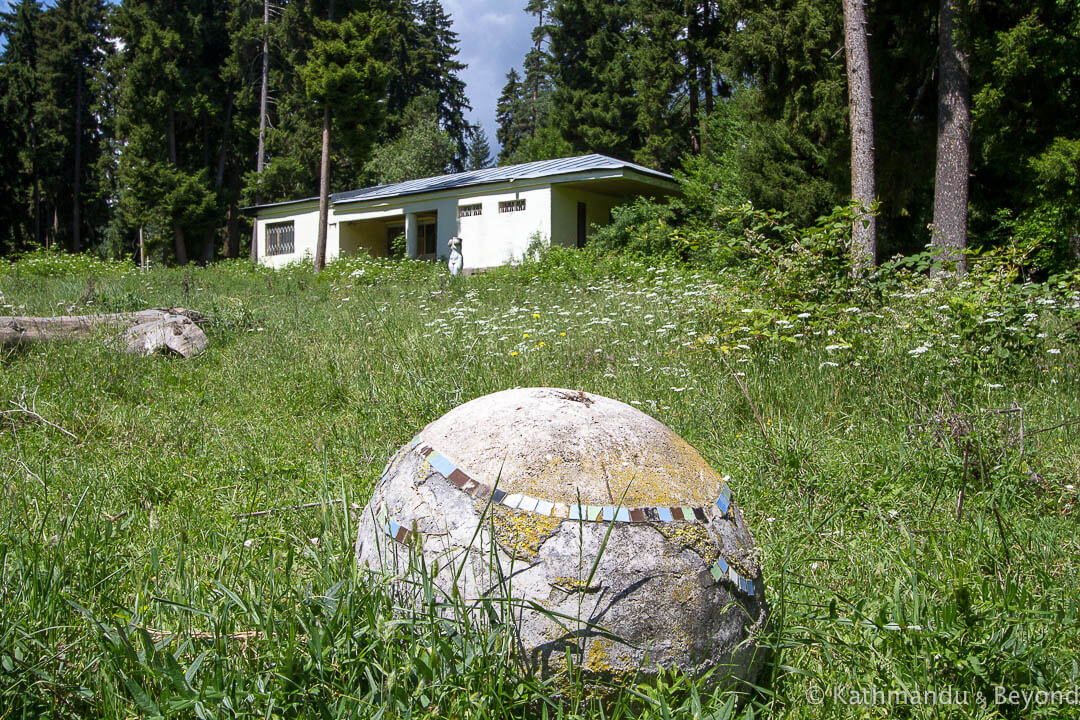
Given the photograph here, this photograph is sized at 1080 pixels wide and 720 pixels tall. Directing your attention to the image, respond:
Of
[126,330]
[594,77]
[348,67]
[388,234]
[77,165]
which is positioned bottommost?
[126,330]

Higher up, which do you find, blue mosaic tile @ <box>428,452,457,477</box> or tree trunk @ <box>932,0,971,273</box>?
tree trunk @ <box>932,0,971,273</box>

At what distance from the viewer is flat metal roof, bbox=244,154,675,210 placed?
71.6ft

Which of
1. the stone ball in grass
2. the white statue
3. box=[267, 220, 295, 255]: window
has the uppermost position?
box=[267, 220, 295, 255]: window

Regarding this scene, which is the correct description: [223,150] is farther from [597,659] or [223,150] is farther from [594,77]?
[597,659]

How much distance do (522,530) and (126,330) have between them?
695 centimetres

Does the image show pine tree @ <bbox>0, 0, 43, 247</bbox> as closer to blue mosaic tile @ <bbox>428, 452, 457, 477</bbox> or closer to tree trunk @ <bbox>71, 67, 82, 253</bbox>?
tree trunk @ <bbox>71, 67, 82, 253</bbox>

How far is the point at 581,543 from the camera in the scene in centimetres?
175

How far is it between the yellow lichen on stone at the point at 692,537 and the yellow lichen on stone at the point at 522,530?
30 cm

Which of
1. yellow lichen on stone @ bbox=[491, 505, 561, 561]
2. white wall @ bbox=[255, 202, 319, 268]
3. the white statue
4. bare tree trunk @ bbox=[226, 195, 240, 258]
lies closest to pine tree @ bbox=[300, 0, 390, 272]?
white wall @ bbox=[255, 202, 319, 268]

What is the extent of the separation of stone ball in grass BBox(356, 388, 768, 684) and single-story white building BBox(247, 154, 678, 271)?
2006 cm

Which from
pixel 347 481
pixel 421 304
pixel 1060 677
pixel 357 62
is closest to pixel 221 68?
pixel 357 62

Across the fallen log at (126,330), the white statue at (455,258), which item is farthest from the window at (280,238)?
the fallen log at (126,330)

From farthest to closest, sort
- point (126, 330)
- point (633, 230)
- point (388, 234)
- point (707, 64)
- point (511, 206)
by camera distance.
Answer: point (388, 234) → point (707, 64) → point (511, 206) → point (633, 230) → point (126, 330)

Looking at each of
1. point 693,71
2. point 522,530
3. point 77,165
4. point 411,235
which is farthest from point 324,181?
point 77,165
